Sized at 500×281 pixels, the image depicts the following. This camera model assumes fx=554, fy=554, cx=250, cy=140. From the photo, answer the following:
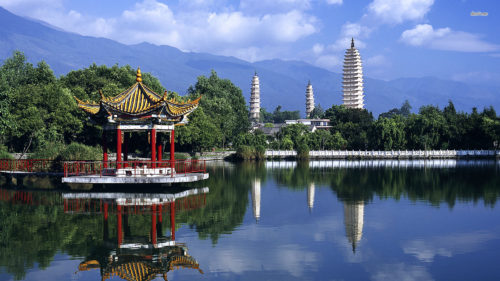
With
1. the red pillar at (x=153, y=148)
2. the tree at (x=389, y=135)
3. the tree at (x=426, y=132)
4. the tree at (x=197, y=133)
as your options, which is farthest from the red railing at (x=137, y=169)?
the tree at (x=426, y=132)

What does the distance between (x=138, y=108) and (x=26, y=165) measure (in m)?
8.71

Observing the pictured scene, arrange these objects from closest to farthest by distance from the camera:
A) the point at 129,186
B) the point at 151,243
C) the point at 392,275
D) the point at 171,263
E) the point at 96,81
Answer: the point at 392,275, the point at 171,263, the point at 151,243, the point at 129,186, the point at 96,81

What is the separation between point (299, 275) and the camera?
A: 11461 mm

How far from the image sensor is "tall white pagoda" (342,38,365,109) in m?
118

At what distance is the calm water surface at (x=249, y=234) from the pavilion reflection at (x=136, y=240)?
38 millimetres

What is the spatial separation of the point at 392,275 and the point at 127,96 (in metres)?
18.7

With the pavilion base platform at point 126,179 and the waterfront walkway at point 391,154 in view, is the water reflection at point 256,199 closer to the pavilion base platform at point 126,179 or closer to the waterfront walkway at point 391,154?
the pavilion base platform at point 126,179

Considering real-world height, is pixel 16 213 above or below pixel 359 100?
below

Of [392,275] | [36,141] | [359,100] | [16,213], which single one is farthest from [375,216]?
[359,100]

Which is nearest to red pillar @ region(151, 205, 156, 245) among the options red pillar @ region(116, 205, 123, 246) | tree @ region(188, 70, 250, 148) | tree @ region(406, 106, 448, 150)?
red pillar @ region(116, 205, 123, 246)

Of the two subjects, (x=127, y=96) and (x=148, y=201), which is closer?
(x=148, y=201)

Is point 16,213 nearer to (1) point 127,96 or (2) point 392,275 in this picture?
(1) point 127,96

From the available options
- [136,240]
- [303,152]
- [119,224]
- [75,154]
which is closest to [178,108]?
[75,154]

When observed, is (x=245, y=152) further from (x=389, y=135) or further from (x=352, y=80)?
(x=352, y=80)
